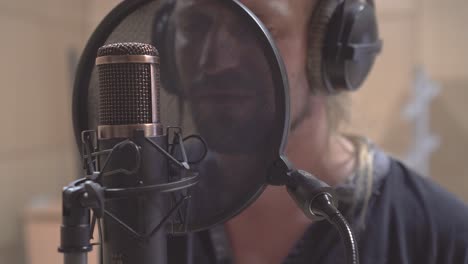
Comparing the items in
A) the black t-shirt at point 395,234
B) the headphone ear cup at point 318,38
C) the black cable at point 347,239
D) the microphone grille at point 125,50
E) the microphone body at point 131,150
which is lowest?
the black t-shirt at point 395,234

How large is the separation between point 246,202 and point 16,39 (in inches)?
57.9

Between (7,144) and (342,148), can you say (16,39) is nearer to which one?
(7,144)

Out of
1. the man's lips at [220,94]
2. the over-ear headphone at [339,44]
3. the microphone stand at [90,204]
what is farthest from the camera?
the over-ear headphone at [339,44]

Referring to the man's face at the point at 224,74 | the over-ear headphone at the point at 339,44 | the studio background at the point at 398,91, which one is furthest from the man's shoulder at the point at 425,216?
the studio background at the point at 398,91

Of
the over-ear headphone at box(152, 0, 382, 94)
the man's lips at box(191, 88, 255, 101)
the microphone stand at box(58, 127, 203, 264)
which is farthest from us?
the over-ear headphone at box(152, 0, 382, 94)

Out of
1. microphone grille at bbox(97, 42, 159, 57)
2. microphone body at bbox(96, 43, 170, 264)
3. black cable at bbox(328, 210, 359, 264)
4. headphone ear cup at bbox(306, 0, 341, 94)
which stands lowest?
black cable at bbox(328, 210, 359, 264)

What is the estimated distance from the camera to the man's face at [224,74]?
22.7 inches

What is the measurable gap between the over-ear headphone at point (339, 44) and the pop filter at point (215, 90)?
0.22 metres

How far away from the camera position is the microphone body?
0.43m

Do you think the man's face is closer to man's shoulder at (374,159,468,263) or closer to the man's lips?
the man's lips

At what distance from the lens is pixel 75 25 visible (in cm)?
211

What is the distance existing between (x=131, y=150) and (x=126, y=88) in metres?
0.05

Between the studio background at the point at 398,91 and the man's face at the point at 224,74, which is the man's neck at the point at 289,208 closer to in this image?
the man's face at the point at 224,74

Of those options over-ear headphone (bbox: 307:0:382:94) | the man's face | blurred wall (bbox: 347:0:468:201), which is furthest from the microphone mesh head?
blurred wall (bbox: 347:0:468:201)
